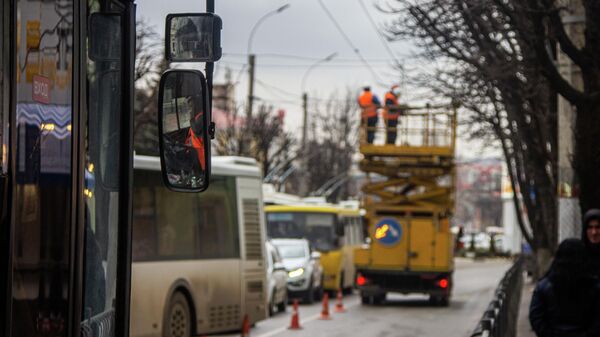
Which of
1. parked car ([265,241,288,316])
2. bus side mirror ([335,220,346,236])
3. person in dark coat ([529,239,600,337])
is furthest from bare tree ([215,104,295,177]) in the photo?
person in dark coat ([529,239,600,337])

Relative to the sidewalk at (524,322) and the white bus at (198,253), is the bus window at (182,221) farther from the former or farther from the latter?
the sidewalk at (524,322)

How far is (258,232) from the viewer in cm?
2097

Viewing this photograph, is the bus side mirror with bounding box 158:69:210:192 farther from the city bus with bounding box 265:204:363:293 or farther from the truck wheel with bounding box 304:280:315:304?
the city bus with bounding box 265:204:363:293

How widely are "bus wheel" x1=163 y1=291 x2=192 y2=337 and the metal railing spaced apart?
10.9 meters

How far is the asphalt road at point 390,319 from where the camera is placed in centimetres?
2339

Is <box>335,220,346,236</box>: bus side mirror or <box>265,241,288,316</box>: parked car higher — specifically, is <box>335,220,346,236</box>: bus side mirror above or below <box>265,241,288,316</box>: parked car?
above

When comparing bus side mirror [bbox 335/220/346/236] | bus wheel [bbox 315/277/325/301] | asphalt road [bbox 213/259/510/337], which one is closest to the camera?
asphalt road [bbox 213/259/510/337]

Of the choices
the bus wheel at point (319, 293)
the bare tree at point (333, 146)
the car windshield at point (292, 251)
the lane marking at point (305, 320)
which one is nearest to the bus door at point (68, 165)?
the lane marking at point (305, 320)

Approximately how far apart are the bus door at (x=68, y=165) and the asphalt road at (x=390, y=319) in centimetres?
1632

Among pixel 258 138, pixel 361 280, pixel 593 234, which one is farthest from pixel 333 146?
pixel 593 234

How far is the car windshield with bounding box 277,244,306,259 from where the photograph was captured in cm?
3297

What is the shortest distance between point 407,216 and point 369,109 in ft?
9.69

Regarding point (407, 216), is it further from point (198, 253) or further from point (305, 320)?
point (198, 253)

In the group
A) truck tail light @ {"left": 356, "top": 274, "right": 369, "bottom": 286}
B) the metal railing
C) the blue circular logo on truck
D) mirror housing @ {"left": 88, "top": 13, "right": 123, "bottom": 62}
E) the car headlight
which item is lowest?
truck tail light @ {"left": 356, "top": 274, "right": 369, "bottom": 286}
